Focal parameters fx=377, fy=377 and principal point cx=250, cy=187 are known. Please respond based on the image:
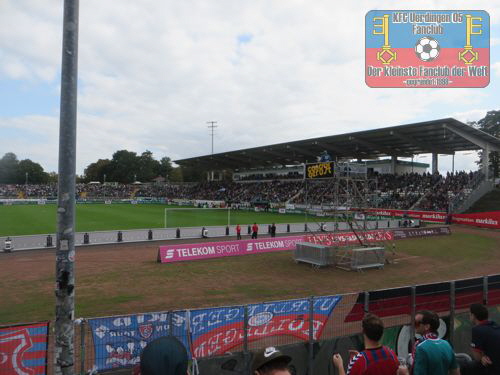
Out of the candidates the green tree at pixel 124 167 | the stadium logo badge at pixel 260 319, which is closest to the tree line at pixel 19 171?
the green tree at pixel 124 167

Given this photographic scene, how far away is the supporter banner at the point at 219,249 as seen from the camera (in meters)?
21.7

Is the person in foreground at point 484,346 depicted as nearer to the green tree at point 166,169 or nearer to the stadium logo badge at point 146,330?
the stadium logo badge at point 146,330

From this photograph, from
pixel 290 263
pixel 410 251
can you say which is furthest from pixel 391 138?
pixel 290 263

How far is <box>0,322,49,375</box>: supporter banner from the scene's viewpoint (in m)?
6.11

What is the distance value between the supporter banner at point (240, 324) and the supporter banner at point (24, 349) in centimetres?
256

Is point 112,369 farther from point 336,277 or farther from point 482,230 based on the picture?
point 482,230

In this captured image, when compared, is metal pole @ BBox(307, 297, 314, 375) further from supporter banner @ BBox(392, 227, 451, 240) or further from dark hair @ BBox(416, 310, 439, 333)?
supporter banner @ BBox(392, 227, 451, 240)

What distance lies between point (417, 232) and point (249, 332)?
96.6 feet

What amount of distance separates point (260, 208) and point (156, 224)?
1017 inches

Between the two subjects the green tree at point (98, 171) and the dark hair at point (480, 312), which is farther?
the green tree at point (98, 171)

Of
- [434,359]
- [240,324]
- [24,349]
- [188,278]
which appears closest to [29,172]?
[188,278]

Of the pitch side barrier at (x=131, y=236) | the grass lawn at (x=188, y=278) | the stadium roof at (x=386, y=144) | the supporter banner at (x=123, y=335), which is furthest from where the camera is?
the stadium roof at (x=386, y=144)

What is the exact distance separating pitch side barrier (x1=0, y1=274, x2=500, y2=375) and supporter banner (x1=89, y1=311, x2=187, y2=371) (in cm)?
2

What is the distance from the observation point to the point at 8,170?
129m
